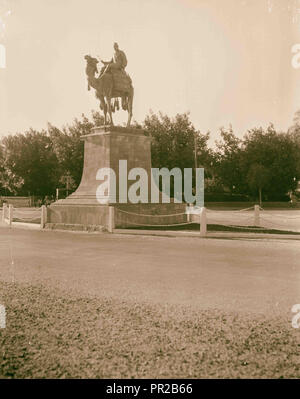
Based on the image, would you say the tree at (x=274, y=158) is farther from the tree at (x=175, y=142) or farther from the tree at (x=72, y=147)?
the tree at (x=72, y=147)

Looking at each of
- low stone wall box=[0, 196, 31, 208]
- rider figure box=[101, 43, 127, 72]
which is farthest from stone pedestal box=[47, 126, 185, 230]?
low stone wall box=[0, 196, 31, 208]

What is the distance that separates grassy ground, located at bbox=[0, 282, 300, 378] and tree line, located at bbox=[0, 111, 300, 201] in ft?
117

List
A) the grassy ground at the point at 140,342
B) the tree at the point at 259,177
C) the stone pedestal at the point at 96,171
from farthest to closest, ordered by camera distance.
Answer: the tree at the point at 259,177 → the stone pedestal at the point at 96,171 → the grassy ground at the point at 140,342

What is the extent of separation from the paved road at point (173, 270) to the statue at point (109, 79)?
8.77 m

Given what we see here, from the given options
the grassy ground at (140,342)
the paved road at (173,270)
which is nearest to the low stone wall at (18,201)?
the paved road at (173,270)

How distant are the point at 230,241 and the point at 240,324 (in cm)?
841

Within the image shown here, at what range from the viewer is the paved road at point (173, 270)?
5.82m

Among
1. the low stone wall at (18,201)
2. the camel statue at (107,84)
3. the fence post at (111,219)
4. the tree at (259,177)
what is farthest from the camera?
the low stone wall at (18,201)

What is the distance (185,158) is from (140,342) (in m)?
39.4

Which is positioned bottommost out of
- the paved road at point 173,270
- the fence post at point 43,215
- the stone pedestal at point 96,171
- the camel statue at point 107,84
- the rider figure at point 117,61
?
the paved road at point 173,270

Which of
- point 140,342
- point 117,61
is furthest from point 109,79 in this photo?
point 140,342

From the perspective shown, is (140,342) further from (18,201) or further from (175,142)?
(18,201)

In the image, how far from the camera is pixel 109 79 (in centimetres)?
1906

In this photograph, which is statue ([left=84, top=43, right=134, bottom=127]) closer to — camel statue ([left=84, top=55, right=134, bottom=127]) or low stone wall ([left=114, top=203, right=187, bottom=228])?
camel statue ([left=84, top=55, right=134, bottom=127])
